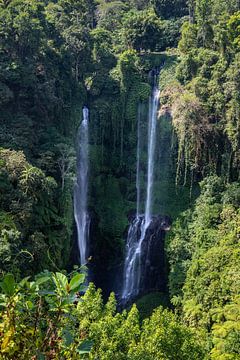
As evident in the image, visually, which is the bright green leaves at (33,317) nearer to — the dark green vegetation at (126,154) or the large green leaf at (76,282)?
the large green leaf at (76,282)

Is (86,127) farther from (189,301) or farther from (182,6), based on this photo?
(182,6)

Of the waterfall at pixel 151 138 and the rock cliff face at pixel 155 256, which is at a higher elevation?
the waterfall at pixel 151 138

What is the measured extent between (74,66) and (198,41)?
7364 mm

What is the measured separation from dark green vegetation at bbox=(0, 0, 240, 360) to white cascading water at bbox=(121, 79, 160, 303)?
0.50 m

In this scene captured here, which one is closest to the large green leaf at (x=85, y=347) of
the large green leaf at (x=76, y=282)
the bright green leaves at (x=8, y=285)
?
the large green leaf at (x=76, y=282)

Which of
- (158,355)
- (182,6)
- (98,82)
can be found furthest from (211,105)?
(182,6)

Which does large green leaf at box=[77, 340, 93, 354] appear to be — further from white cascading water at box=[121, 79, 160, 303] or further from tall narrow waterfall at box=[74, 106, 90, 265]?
tall narrow waterfall at box=[74, 106, 90, 265]

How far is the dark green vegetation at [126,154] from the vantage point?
11.4 meters

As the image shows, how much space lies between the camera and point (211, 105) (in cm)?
1984

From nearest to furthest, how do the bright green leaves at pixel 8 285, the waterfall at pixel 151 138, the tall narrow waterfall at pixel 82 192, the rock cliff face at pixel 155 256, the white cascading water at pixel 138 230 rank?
the bright green leaves at pixel 8 285 → the rock cliff face at pixel 155 256 → the white cascading water at pixel 138 230 → the tall narrow waterfall at pixel 82 192 → the waterfall at pixel 151 138

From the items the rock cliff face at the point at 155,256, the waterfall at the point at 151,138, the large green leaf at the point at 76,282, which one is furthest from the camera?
the waterfall at the point at 151,138

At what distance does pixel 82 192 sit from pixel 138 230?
364cm

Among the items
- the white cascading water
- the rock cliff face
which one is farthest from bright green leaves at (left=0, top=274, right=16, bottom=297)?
the rock cliff face

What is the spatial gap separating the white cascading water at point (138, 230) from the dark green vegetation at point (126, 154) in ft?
1.64
